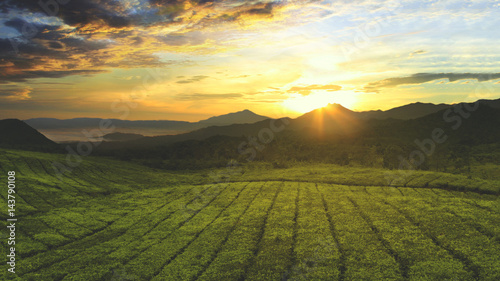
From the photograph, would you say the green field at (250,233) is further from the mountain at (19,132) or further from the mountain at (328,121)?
the mountain at (328,121)

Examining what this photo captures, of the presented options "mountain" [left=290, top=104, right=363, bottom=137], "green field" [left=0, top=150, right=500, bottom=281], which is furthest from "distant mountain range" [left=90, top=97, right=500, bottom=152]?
"green field" [left=0, top=150, right=500, bottom=281]

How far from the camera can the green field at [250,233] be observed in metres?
10.2

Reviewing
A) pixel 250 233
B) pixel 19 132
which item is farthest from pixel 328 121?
pixel 250 233

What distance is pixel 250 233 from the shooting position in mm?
13414

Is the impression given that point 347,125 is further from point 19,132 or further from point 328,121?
point 19,132

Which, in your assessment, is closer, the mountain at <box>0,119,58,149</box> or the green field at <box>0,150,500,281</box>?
the green field at <box>0,150,500,281</box>

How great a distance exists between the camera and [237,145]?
5975 cm

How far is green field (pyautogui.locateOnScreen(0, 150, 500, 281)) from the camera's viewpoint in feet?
33.4

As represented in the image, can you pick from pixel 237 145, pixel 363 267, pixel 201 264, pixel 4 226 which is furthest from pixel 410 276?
pixel 237 145

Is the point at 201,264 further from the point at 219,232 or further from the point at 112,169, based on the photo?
the point at 112,169

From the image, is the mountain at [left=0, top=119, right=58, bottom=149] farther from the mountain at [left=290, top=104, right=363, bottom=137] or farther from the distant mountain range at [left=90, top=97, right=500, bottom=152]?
the mountain at [left=290, top=104, right=363, bottom=137]

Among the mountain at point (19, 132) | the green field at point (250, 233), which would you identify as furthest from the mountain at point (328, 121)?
the green field at point (250, 233)

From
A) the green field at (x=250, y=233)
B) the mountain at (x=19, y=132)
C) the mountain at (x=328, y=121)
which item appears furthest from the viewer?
the mountain at (x=328, y=121)

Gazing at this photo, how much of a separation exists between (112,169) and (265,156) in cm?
2775
